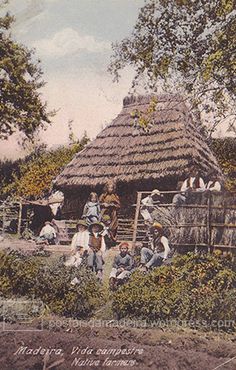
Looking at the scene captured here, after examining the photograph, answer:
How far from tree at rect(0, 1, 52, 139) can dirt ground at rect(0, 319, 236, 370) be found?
4.72 feet

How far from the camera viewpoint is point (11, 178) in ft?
14.9

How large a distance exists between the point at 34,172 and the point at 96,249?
0.72 meters

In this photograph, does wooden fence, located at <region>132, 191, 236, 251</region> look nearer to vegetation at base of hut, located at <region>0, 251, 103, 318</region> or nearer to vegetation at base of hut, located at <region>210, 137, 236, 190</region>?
vegetation at base of hut, located at <region>210, 137, 236, 190</region>

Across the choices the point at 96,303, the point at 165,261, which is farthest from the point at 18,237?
the point at 165,261

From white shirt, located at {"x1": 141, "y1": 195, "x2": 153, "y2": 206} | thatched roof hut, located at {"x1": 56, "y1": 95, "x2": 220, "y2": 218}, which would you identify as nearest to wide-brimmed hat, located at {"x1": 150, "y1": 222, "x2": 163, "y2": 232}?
white shirt, located at {"x1": 141, "y1": 195, "x2": 153, "y2": 206}

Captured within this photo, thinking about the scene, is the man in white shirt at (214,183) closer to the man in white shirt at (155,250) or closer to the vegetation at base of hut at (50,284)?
the man in white shirt at (155,250)

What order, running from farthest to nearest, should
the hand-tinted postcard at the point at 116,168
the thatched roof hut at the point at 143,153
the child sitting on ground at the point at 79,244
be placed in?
the child sitting on ground at the point at 79,244 < the thatched roof hut at the point at 143,153 < the hand-tinted postcard at the point at 116,168

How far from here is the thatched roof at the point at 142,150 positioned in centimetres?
430

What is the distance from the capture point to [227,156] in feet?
14.0

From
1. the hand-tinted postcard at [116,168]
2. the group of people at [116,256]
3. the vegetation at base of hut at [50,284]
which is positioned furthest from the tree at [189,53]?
the vegetation at base of hut at [50,284]

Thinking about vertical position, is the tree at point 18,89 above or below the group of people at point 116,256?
above

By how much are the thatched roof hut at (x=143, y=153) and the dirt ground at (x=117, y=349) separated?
98 centimetres

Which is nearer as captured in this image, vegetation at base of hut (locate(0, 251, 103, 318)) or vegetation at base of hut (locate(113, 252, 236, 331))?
vegetation at base of hut (locate(113, 252, 236, 331))

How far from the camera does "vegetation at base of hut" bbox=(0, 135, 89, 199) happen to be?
14.8ft
